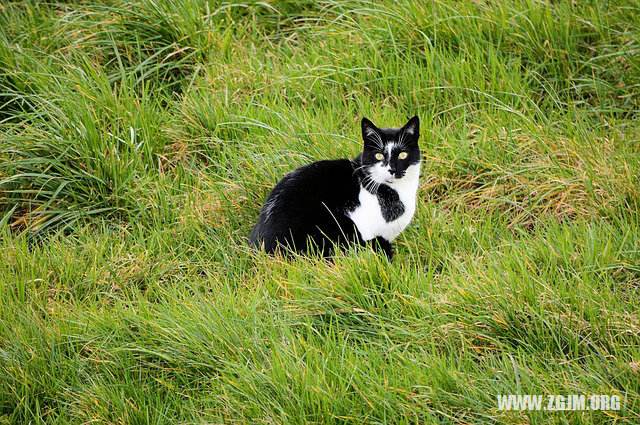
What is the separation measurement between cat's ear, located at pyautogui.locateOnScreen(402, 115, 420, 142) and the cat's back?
0.34 metres

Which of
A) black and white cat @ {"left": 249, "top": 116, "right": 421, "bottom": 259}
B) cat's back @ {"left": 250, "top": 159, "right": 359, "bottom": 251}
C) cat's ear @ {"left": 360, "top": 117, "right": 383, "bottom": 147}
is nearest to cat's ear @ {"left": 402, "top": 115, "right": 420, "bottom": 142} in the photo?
black and white cat @ {"left": 249, "top": 116, "right": 421, "bottom": 259}

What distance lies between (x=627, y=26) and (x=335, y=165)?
2.28m

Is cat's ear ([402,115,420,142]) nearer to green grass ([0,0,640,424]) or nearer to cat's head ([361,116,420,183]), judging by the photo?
cat's head ([361,116,420,183])

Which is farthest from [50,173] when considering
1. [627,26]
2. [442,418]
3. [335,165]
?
[627,26]

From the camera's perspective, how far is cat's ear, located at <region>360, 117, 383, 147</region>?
170 inches

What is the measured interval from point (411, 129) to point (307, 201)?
68 centimetres

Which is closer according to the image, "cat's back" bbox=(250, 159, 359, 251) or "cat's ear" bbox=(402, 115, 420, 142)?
"cat's back" bbox=(250, 159, 359, 251)

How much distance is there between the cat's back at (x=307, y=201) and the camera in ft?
13.6

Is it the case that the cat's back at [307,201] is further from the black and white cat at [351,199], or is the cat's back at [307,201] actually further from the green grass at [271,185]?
the green grass at [271,185]

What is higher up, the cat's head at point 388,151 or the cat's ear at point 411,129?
the cat's ear at point 411,129

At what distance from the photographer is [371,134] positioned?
14.3ft

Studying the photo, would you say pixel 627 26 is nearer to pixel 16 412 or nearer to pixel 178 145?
pixel 178 145

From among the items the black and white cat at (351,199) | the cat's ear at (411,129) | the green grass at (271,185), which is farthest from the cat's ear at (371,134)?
the green grass at (271,185)

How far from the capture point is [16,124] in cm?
514
